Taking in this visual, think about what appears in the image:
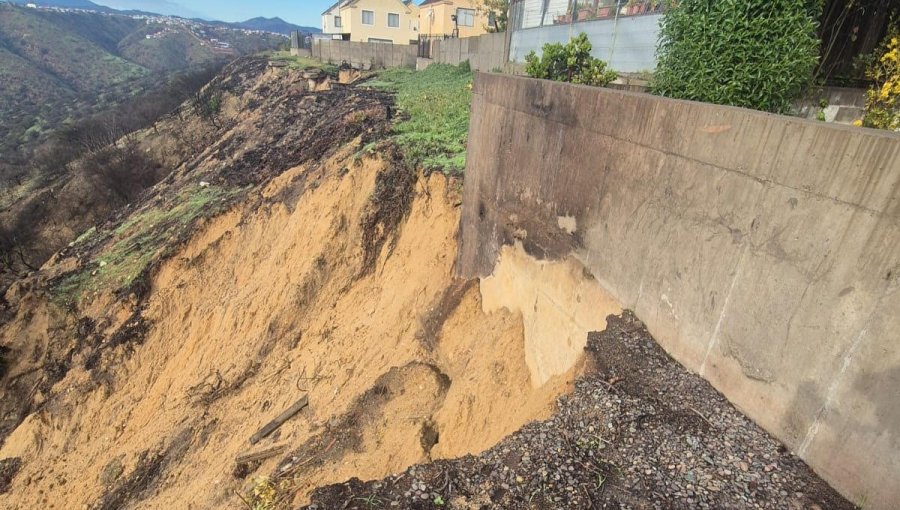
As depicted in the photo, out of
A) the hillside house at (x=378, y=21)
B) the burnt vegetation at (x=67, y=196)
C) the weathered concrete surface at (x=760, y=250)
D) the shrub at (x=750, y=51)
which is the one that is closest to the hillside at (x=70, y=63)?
the burnt vegetation at (x=67, y=196)

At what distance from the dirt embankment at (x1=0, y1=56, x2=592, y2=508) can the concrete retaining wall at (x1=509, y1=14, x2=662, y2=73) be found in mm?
3737

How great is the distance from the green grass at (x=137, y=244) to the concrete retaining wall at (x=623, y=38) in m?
9.97

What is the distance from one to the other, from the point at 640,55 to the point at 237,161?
1245 centimetres

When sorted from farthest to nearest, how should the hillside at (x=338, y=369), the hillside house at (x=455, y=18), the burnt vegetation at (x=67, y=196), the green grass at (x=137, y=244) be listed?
1. the hillside house at (x=455, y=18)
2. the burnt vegetation at (x=67, y=196)
3. the green grass at (x=137, y=244)
4. the hillside at (x=338, y=369)

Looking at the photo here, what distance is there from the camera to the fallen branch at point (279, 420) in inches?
296

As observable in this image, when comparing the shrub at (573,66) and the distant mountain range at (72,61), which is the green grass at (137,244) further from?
the distant mountain range at (72,61)

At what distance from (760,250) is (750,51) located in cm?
197

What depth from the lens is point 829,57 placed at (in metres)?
5.06

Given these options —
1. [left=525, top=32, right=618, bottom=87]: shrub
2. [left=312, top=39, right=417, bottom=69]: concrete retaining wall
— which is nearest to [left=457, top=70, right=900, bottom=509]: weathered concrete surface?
[left=525, top=32, right=618, bottom=87]: shrub

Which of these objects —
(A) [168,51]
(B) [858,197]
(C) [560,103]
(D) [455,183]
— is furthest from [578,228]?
(A) [168,51]

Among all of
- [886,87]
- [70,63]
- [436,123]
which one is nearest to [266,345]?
[436,123]

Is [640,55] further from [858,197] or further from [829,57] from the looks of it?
[858,197]

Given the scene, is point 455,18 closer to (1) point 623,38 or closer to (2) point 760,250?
(1) point 623,38

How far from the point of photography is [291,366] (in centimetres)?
888
